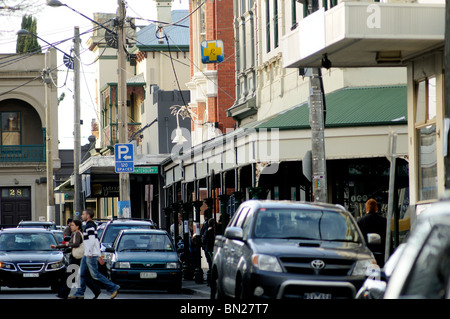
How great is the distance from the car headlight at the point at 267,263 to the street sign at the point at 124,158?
18703 mm

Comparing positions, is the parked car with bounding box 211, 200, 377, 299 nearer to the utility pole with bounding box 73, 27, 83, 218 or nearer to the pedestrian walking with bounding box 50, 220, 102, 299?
the pedestrian walking with bounding box 50, 220, 102, 299

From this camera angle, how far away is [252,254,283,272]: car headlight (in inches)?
512

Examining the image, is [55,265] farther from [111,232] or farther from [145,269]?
[111,232]

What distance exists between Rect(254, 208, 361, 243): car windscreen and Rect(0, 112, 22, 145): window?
45932 millimetres

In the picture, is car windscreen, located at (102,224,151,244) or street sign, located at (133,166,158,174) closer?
car windscreen, located at (102,224,151,244)

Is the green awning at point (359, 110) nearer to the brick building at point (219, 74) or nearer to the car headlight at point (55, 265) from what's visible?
the car headlight at point (55, 265)

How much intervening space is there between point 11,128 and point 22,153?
7.58ft

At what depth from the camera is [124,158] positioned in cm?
3172

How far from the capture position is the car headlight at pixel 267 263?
13.0m

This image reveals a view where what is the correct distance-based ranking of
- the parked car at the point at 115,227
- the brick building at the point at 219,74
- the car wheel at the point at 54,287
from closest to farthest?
the car wheel at the point at 54,287
the parked car at the point at 115,227
the brick building at the point at 219,74

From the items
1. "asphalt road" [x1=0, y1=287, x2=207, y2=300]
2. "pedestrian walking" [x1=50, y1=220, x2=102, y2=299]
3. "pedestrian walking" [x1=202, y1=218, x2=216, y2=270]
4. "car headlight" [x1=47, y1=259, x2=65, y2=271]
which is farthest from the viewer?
"pedestrian walking" [x1=202, y1=218, x2=216, y2=270]

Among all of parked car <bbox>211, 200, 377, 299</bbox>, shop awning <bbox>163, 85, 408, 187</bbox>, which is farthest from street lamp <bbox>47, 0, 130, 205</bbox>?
parked car <bbox>211, 200, 377, 299</bbox>

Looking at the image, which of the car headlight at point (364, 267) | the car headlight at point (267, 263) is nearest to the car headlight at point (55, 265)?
the car headlight at point (267, 263)
